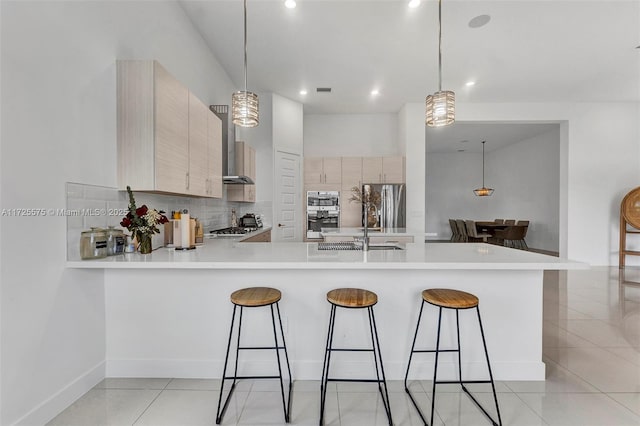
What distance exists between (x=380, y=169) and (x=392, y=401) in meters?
4.40

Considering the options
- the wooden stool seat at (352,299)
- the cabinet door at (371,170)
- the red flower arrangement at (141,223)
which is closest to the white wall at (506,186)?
the cabinet door at (371,170)

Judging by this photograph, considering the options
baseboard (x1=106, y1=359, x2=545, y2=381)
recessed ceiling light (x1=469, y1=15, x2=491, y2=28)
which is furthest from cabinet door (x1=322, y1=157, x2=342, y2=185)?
baseboard (x1=106, y1=359, x2=545, y2=381)

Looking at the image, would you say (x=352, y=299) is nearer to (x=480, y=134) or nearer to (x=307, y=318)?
(x=307, y=318)

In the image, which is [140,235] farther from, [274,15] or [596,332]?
[596,332]

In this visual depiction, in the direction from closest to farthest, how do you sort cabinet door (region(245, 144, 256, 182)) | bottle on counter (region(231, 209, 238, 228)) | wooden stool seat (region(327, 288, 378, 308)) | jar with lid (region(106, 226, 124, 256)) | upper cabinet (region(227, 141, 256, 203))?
1. wooden stool seat (region(327, 288, 378, 308))
2. jar with lid (region(106, 226, 124, 256))
3. upper cabinet (region(227, 141, 256, 203))
4. cabinet door (region(245, 144, 256, 182))
5. bottle on counter (region(231, 209, 238, 228))

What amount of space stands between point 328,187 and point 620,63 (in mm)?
4781

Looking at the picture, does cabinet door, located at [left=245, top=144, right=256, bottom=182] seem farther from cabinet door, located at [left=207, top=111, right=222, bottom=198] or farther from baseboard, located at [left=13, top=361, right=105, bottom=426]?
baseboard, located at [left=13, top=361, right=105, bottom=426]

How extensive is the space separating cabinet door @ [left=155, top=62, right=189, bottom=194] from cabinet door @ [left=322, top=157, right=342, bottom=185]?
3.48 meters

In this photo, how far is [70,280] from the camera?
170cm

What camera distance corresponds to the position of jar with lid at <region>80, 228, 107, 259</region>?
174cm

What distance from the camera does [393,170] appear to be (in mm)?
5559

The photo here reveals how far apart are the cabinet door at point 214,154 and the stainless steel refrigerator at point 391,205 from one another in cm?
304

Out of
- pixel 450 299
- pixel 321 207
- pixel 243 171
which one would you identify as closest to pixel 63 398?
pixel 450 299

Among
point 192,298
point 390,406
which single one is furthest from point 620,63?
point 192,298
